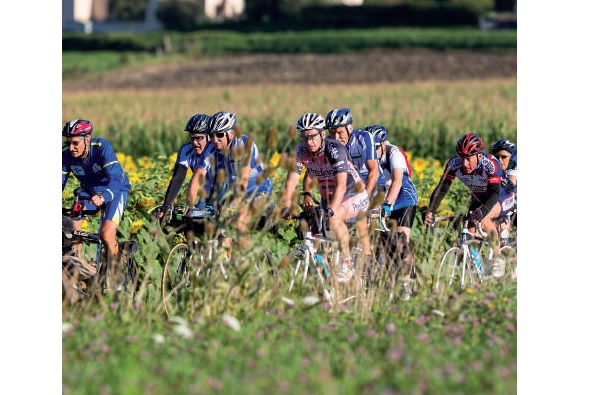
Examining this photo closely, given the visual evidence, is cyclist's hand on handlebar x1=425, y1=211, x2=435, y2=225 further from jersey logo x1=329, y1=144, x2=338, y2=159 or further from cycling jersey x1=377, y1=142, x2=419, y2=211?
jersey logo x1=329, y1=144, x2=338, y2=159

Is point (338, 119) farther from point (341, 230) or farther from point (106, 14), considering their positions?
point (106, 14)

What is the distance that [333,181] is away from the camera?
33.0 ft

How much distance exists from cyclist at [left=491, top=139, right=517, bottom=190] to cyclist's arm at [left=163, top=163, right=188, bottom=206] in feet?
11.3

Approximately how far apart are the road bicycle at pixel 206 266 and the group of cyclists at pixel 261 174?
149 mm

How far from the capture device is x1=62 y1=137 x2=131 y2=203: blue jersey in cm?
1002

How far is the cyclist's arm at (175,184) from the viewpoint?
32.3ft

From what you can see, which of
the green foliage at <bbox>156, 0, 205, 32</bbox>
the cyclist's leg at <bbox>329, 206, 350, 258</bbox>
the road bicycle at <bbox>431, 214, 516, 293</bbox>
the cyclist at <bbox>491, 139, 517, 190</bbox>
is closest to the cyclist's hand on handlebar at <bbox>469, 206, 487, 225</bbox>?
Result: the road bicycle at <bbox>431, 214, 516, 293</bbox>

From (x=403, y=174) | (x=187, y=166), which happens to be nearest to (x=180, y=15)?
(x=403, y=174)

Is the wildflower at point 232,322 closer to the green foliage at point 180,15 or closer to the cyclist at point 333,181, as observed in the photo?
the cyclist at point 333,181

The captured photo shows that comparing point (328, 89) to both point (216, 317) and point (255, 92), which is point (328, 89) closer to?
point (255, 92)

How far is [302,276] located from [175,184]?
134 centimetres

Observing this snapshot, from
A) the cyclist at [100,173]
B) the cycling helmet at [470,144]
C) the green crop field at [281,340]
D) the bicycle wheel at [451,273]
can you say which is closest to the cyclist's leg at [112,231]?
the cyclist at [100,173]

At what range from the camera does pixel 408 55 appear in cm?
6331

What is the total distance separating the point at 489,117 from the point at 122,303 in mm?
14190
